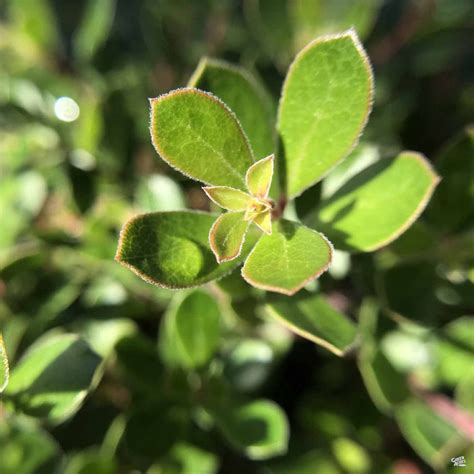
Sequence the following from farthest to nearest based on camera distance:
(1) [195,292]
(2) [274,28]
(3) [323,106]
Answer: (2) [274,28] → (1) [195,292] → (3) [323,106]

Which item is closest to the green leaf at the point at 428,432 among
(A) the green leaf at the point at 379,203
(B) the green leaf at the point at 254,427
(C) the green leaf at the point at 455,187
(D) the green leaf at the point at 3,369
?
(B) the green leaf at the point at 254,427

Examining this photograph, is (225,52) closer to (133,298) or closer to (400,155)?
(133,298)

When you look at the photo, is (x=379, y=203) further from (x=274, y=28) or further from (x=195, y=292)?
(x=274, y=28)

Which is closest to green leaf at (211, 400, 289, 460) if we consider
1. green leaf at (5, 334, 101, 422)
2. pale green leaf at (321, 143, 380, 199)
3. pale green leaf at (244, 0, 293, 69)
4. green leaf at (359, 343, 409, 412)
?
green leaf at (359, 343, 409, 412)

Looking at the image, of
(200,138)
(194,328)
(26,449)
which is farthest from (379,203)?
(26,449)

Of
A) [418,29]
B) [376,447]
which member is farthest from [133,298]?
[418,29]

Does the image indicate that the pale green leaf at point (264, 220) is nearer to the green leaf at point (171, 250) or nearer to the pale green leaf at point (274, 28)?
the green leaf at point (171, 250)
